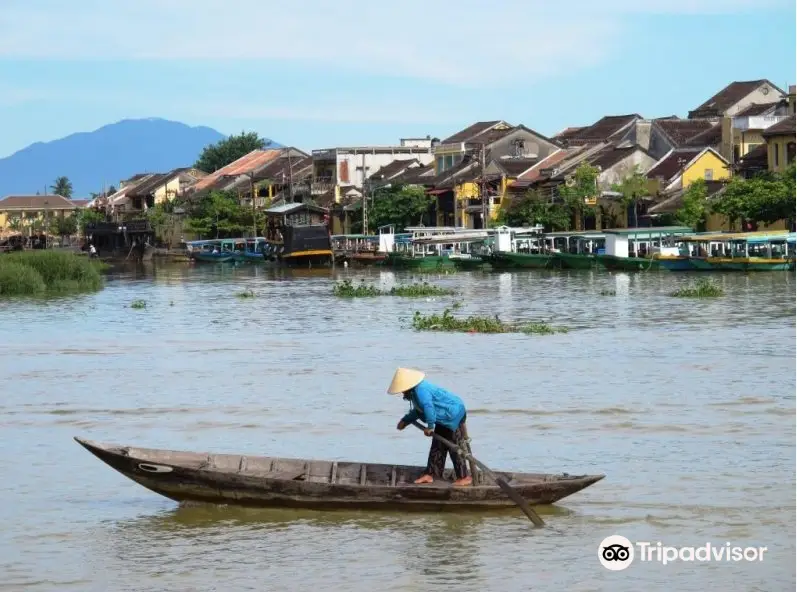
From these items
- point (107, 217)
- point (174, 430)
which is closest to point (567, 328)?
point (174, 430)

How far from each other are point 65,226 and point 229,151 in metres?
16.3

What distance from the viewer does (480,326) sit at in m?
31.0

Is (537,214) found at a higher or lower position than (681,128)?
lower

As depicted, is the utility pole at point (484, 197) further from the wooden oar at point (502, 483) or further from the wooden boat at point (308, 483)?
the wooden oar at point (502, 483)

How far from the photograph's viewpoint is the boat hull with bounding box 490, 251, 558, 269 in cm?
5938

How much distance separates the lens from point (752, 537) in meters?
12.9

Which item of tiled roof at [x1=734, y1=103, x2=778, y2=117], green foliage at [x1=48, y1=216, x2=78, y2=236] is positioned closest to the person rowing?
tiled roof at [x1=734, y1=103, x2=778, y2=117]

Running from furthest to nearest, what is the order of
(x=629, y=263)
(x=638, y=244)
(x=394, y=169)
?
(x=394, y=169) < (x=638, y=244) < (x=629, y=263)

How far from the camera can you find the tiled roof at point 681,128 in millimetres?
72375

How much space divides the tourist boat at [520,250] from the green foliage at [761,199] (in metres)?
7.59

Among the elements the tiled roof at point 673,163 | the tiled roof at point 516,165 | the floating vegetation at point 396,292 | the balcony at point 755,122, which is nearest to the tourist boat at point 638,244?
the tiled roof at point 673,163

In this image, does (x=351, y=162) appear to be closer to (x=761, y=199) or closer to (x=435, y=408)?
(x=761, y=199)

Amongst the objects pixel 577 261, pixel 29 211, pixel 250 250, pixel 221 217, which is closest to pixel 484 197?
pixel 577 261

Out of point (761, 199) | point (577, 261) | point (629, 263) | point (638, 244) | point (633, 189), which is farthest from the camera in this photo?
point (633, 189)
